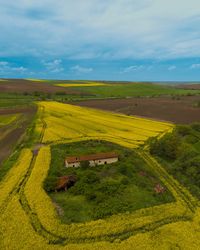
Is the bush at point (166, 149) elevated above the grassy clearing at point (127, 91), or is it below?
below

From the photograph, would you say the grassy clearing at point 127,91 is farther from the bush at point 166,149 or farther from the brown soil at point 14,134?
the bush at point 166,149

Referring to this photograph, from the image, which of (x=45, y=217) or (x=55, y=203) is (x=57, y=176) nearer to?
(x=55, y=203)

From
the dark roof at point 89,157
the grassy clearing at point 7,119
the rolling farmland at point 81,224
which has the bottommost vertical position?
the rolling farmland at point 81,224

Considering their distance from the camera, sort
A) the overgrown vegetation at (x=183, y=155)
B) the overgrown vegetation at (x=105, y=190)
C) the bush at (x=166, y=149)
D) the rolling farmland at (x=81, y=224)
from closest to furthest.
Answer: the rolling farmland at (x=81, y=224) < the overgrown vegetation at (x=105, y=190) < the overgrown vegetation at (x=183, y=155) < the bush at (x=166, y=149)

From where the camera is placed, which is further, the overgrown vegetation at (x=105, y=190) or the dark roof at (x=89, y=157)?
the dark roof at (x=89, y=157)

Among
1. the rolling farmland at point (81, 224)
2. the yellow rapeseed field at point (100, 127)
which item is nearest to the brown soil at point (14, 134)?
the yellow rapeseed field at point (100, 127)

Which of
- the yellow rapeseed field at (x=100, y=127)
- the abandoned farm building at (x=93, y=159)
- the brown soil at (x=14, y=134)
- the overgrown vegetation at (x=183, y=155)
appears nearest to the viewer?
the overgrown vegetation at (x=183, y=155)

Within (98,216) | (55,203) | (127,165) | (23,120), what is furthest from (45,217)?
(23,120)
